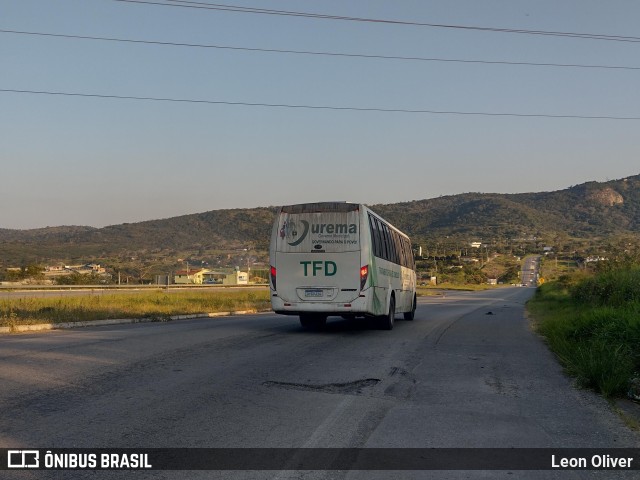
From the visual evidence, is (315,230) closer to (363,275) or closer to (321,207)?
(321,207)

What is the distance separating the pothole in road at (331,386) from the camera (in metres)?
8.91

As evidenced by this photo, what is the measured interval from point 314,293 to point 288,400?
8.57 metres

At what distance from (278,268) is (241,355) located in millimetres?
5165

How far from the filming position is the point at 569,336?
15.4 meters

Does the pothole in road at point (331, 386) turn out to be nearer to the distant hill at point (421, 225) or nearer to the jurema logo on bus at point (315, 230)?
the jurema logo on bus at point (315, 230)

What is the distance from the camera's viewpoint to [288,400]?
8.23m

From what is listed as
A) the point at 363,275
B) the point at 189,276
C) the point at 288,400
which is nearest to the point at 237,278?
the point at 189,276

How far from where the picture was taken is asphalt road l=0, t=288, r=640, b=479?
6371 millimetres

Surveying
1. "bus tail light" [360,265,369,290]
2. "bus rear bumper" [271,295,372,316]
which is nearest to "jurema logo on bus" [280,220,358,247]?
"bus tail light" [360,265,369,290]

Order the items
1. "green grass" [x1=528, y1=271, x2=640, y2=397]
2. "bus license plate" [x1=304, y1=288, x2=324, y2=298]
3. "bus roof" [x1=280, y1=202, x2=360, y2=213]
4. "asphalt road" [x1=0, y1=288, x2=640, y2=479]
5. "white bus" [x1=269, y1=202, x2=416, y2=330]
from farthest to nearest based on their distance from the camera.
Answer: "bus roof" [x1=280, y1=202, x2=360, y2=213] → "bus license plate" [x1=304, y1=288, x2=324, y2=298] → "white bus" [x1=269, y1=202, x2=416, y2=330] → "green grass" [x1=528, y1=271, x2=640, y2=397] → "asphalt road" [x1=0, y1=288, x2=640, y2=479]

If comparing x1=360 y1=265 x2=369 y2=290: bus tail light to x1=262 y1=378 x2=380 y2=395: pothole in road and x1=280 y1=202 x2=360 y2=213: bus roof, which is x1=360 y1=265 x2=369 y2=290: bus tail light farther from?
x1=262 y1=378 x2=380 y2=395: pothole in road

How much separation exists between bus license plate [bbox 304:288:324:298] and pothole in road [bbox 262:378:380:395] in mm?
7097

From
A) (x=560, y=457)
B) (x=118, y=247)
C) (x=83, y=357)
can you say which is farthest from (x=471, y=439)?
(x=118, y=247)

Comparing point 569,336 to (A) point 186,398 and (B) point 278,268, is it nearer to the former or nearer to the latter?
(B) point 278,268
